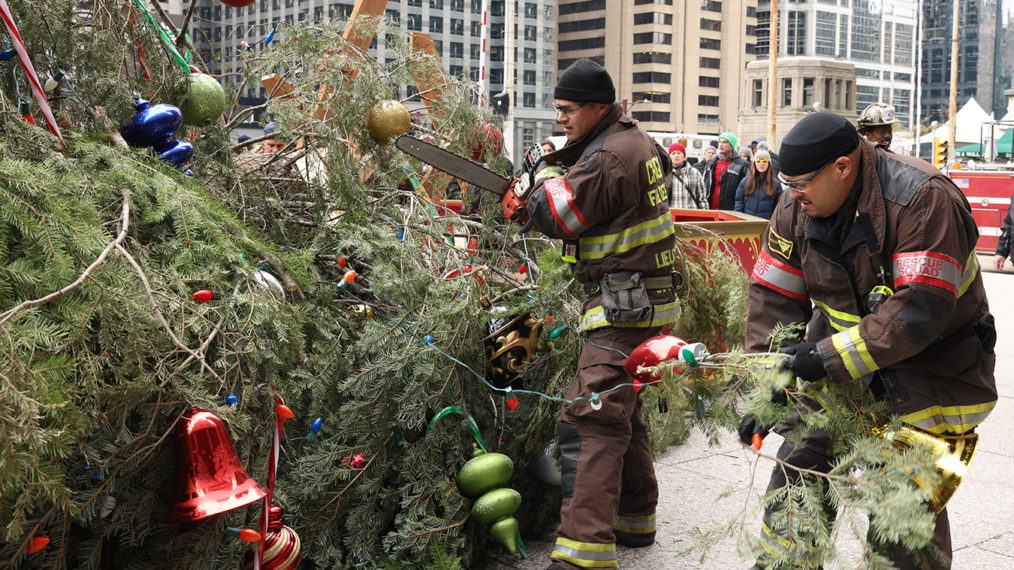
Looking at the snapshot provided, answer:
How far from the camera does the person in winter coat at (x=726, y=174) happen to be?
1135cm

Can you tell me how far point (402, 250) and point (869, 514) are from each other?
223 centimetres

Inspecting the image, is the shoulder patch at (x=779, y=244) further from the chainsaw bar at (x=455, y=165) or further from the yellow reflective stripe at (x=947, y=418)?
the chainsaw bar at (x=455, y=165)

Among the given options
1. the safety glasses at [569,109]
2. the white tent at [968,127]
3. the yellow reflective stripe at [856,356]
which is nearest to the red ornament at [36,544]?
the yellow reflective stripe at [856,356]

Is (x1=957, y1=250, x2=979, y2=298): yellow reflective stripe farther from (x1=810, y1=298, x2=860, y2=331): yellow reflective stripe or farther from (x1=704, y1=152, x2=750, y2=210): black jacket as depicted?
(x1=704, y1=152, x2=750, y2=210): black jacket

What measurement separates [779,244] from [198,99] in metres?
2.54

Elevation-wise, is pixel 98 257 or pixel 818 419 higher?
pixel 98 257

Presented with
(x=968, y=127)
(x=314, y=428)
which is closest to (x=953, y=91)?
(x=968, y=127)

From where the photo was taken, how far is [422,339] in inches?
154

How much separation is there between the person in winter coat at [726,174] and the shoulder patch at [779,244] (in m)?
7.87

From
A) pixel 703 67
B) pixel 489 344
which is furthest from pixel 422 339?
pixel 703 67

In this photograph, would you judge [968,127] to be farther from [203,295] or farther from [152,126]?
[203,295]

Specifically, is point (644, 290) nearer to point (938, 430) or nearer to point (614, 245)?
point (614, 245)

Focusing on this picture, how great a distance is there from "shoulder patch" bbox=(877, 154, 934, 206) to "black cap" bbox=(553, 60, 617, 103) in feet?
4.04

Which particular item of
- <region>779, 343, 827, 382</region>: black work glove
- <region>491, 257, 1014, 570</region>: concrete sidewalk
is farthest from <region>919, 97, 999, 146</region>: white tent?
<region>779, 343, 827, 382</region>: black work glove
